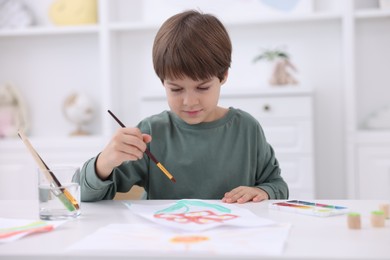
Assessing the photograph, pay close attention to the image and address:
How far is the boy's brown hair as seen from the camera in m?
1.42

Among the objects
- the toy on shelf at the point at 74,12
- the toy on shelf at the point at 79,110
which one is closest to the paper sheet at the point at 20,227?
the toy on shelf at the point at 79,110

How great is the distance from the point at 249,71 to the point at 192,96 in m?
2.02

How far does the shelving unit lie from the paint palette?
1.86 meters

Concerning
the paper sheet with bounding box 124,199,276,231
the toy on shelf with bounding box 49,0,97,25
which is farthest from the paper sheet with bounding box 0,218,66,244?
the toy on shelf with bounding box 49,0,97,25

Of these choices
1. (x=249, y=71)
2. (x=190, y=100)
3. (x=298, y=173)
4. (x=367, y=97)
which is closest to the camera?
(x=190, y=100)

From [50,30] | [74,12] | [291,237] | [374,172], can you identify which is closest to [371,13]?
[374,172]

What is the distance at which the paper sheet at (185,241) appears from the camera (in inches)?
32.2

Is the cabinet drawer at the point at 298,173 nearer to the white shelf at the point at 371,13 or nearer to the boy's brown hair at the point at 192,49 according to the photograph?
the white shelf at the point at 371,13

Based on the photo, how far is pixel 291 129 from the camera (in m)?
3.03

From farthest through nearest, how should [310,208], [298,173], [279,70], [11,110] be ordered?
1. [11,110]
2. [279,70]
3. [298,173]
4. [310,208]

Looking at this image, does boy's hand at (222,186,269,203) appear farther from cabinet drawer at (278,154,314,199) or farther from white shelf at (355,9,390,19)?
white shelf at (355,9,390,19)

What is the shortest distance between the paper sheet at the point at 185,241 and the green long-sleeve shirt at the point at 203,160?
1.77 feet

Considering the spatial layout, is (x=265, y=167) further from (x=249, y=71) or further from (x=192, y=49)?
(x=249, y=71)

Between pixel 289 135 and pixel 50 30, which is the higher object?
pixel 50 30
